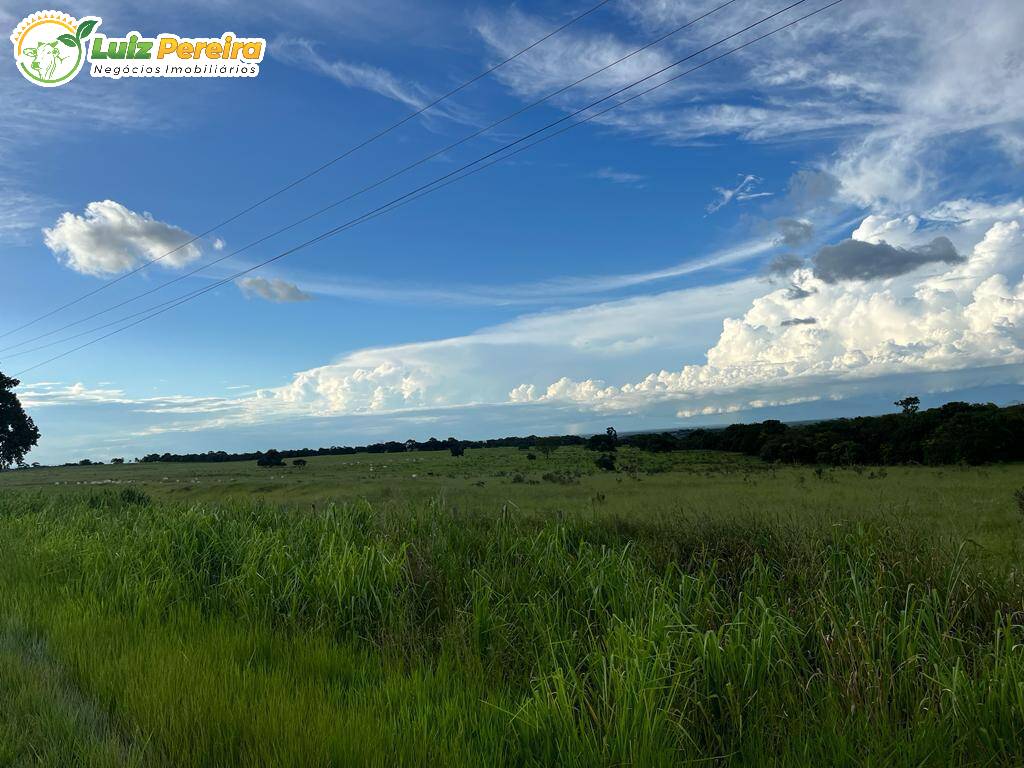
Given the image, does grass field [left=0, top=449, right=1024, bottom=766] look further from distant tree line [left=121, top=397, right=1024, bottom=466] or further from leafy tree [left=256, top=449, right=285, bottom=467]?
leafy tree [left=256, top=449, right=285, bottom=467]

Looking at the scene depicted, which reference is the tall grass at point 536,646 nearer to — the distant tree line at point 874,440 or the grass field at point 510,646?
the grass field at point 510,646

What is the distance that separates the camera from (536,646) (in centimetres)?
563

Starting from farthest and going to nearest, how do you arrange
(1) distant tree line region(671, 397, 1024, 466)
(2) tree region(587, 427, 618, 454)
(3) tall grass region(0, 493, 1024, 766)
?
(2) tree region(587, 427, 618, 454) → (1) distant tree line region(671, 397, 1024, 466) → (3) tall grass region(0, 493, 1024, 766)

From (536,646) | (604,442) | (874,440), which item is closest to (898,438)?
(874,440)

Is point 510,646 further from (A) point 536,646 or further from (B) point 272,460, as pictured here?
(B) point 272,460

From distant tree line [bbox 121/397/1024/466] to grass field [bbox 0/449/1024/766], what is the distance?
39397 mm

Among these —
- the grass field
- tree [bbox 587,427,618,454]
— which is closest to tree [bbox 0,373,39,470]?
tree [bbox 587,427,618,454]

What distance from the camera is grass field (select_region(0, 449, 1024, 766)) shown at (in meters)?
3.83

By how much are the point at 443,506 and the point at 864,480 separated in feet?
91.8

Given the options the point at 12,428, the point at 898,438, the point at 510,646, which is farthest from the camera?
the point at 12,428

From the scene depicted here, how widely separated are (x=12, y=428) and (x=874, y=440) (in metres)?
101

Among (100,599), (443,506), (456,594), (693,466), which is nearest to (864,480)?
(693,466)

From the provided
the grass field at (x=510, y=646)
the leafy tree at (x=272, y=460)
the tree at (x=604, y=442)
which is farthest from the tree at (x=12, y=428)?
the grass field at (x=510, y=646)

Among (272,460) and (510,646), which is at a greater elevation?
(510,646)
